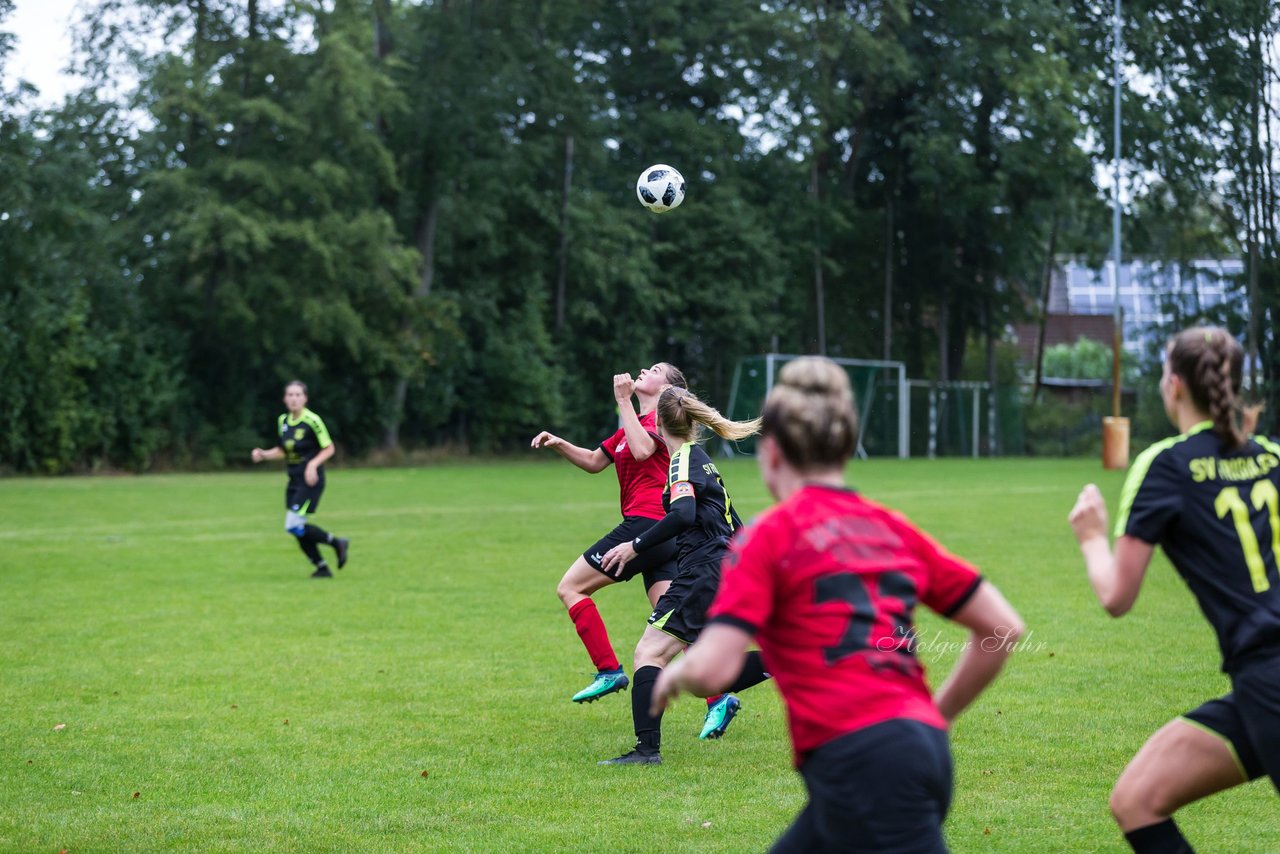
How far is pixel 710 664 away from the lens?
2.99 m

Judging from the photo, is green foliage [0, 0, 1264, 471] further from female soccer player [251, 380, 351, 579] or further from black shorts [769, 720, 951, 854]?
black shorts [769, 720, 951, 854]

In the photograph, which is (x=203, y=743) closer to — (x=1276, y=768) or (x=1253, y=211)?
(x=1276, y=768)

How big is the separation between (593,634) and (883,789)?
4.93 m

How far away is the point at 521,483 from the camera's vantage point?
1204 inches

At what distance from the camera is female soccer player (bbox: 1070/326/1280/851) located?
3.68 metres

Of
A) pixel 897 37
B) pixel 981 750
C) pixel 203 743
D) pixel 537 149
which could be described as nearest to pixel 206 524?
pixel 203 743

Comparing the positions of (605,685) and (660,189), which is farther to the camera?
(660,189)

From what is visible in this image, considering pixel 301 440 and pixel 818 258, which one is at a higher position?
pixel 818 258

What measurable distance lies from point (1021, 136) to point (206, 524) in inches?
1372

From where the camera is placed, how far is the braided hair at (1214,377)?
3805 millimetres

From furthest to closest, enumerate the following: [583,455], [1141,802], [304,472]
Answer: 1. [304,472]
2. [583,455]
3. [1141,802]

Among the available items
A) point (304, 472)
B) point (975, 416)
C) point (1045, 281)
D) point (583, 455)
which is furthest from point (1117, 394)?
point (583, 455)

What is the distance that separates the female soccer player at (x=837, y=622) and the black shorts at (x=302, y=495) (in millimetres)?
11934

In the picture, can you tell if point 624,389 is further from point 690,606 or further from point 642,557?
point 690,606
